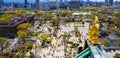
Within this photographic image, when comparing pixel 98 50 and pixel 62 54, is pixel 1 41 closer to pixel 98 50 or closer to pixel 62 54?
pixel 62 54

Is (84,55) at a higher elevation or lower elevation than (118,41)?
higher

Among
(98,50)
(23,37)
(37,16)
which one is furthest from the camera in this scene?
(37,16)

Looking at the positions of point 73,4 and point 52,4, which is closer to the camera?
point 73,4

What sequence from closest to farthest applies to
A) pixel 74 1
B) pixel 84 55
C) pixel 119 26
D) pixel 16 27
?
pixel 84 55 < pixel 16 27 < pixel 119 26 < pixel 74 1

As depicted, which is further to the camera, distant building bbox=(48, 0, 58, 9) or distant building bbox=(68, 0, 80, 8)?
distant building bbox=(48, 0, 58, 9)

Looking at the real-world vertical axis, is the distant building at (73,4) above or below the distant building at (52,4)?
above

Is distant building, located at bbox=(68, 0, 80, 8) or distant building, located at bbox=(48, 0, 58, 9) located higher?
distant building, located at bbox=(68, 0, 80, 8)

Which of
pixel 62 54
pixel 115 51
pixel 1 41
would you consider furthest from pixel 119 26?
pixel 1 41

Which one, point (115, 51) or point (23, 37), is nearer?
point (115, 51)

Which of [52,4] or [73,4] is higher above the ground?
[73,4]

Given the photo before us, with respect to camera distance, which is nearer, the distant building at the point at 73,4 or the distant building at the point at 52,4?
the distant building at the point at 73,4
